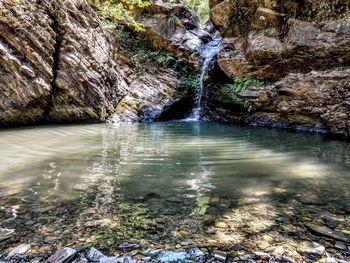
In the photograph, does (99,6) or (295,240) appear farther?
(99,6)

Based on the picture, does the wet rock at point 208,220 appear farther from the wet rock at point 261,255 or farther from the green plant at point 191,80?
the green plant at point 191,80

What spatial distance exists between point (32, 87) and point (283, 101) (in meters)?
9.36

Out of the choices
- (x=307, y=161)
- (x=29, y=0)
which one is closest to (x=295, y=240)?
(x=307, y=161)

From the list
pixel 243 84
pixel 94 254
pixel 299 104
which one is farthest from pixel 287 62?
pixel 94 254

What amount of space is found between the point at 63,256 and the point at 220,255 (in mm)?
1317

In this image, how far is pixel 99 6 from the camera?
1534cm

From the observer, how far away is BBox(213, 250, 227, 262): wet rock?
8.55ft

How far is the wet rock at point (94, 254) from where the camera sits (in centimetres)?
260

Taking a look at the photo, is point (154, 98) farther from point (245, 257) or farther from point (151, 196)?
point (245, 257)

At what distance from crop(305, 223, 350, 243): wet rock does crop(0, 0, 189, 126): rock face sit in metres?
10.6

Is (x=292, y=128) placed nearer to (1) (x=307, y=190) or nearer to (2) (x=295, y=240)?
(1) (x=307, y=190)

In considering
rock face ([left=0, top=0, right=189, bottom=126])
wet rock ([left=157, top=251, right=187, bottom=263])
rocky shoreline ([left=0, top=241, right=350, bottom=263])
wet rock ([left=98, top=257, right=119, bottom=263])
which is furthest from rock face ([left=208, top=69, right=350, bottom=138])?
wet rock ([left=98, top=257, right=119, bottom=263])

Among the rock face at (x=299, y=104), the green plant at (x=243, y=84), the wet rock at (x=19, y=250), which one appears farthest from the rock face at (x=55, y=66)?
the wet rock at (x=19, y=250)

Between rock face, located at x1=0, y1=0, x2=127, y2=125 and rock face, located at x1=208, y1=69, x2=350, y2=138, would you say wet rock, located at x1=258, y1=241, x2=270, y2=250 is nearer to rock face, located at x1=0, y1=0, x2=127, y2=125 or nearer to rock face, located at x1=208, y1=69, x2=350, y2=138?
rock face, located at x1=208, y1=69, x2=350, y2=138
